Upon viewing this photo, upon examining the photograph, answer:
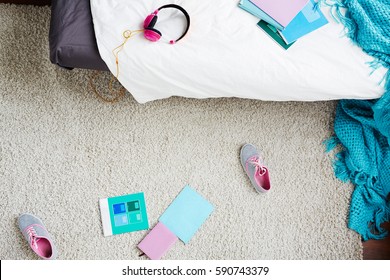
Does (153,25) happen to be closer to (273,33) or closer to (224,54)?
(224,54)

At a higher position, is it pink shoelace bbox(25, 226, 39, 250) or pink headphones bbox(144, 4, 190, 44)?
pink headphones bbox(144, 4, 190, 44)

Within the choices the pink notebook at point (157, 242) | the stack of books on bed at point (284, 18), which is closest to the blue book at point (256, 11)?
the stack of books on bed at point (284, 18)

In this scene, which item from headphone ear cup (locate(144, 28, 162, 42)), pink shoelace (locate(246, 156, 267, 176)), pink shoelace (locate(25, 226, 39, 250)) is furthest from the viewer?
pink shoelace (locate(246, 156, 267, 176))

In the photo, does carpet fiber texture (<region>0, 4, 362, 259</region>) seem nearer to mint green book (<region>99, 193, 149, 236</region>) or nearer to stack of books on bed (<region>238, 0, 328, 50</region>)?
mint green book (<region>99, 193, 149, 236</region>)

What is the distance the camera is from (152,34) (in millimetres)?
1298

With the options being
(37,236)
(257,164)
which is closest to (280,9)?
(257,164)

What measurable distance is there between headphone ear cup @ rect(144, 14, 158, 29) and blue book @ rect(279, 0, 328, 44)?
1.33ft

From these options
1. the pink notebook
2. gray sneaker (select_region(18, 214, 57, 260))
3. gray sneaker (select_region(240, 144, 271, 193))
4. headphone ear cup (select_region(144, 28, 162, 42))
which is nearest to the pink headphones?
headphone ear cup (select_region(144, 28, 162, 42))

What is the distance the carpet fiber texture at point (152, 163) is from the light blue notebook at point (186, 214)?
0.08ft

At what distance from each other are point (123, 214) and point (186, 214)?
0.79 ft

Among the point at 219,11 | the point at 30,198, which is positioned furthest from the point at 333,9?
the point at 30,198

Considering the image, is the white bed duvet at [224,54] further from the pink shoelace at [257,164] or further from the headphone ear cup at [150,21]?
the pink shoelace at [257,164]

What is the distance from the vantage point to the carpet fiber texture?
62.4 inches

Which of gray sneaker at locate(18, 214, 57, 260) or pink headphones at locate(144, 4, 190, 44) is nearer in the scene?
pink headphones at locate(144, 4, 190, 44)
